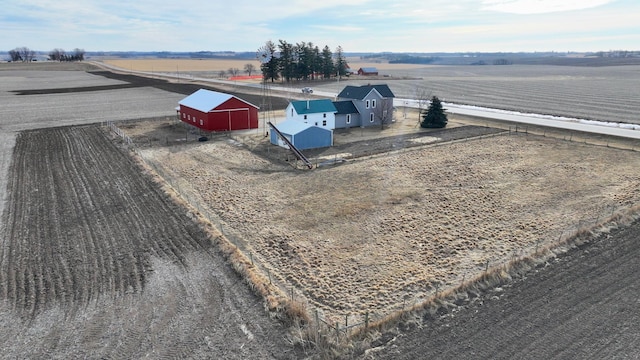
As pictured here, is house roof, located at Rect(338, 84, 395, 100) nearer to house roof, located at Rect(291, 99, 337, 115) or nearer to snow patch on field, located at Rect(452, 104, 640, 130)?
house roof, located at Rect(291, 99, 337, 115)

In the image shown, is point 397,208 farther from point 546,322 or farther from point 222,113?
point 222,113

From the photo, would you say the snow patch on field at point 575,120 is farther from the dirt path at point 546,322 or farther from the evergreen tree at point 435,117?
the dirt path at point 546,322

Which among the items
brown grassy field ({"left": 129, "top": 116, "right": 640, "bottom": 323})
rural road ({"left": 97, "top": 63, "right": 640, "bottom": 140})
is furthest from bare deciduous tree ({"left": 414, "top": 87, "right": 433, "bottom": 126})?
brown grassy field ({"left": 129, "top": 116, "right": 640, "bottom": 323})

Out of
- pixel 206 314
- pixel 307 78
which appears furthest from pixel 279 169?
pixel 307 78

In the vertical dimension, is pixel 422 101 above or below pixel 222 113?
above

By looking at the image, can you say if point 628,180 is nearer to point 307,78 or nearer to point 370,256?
point 370,256

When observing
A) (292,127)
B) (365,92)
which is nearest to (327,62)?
(365,92)
